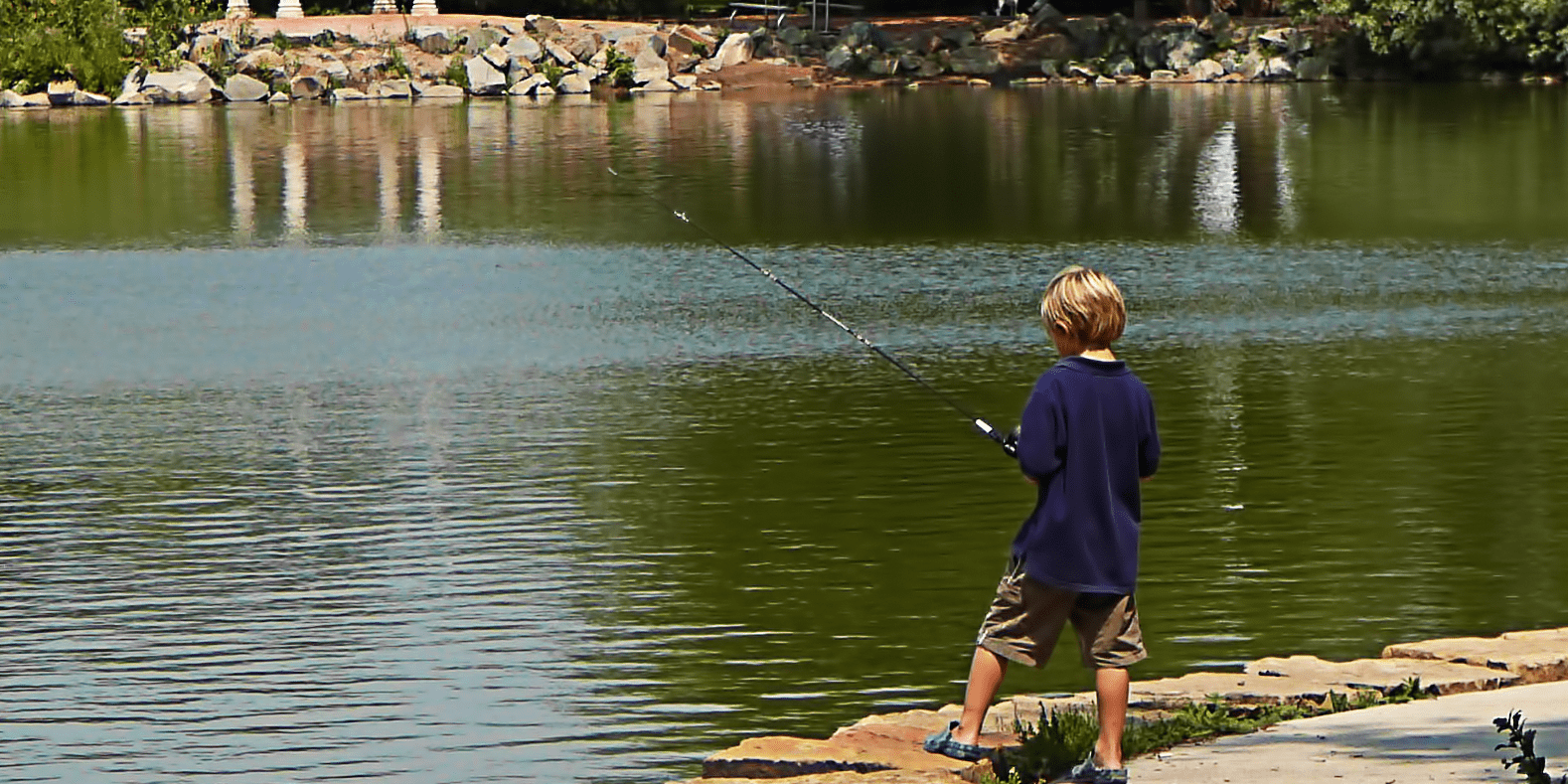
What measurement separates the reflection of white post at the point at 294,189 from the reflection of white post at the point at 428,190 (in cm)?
131

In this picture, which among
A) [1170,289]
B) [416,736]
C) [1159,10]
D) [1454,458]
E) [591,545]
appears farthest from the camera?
[1159,10]

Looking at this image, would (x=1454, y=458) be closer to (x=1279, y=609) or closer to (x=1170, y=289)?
(x=1279, y=609)

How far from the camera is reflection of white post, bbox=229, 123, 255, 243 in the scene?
91.1ft

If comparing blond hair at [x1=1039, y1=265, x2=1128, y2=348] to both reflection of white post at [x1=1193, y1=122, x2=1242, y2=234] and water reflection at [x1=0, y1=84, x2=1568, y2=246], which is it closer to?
water reflection at [x1=0, y1=84, x2=1568, y2=246]

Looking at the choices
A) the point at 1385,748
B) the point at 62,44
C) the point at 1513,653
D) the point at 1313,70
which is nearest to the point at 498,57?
the point at 62,44

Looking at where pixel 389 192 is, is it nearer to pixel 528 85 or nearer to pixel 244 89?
pixel 244 89

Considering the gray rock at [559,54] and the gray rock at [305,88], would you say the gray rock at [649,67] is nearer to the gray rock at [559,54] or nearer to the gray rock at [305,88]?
the gray rock at [559,54]

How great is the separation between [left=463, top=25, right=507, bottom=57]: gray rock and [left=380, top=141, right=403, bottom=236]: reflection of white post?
19.6 m

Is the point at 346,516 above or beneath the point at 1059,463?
beneath

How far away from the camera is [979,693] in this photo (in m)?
6.68

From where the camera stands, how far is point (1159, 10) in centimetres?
6794

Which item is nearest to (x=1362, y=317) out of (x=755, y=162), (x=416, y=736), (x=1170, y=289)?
(x=1170, y=289)

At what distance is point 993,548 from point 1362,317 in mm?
8232

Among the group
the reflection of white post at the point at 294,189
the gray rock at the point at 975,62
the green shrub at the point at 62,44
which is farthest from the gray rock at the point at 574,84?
the reflection of white post at the point at 294,189
